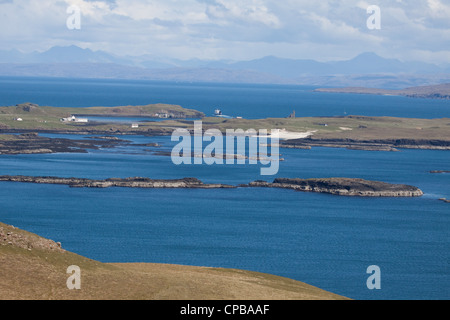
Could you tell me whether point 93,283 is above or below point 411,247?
above

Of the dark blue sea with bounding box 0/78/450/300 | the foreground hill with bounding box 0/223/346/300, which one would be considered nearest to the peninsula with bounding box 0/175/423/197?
the dark blue sea with bounding box 0/78/450/300

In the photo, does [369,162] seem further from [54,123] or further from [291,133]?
[54,123]

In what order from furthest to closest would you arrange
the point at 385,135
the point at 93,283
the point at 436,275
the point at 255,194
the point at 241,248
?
the point at 385,135 → the point at 255,194 → the point at 241,248 → the point at 436,275 → the point at 93,283

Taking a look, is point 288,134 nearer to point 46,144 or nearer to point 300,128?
point 300,128

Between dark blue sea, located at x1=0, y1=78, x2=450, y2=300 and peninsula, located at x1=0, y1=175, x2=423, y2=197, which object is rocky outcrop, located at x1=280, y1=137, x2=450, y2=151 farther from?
peninsula, located at x1=0, y1=175, x2=423, y2=197

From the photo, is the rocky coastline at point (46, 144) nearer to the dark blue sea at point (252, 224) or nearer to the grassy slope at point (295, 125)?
the dark blue sea at point (252, 224)
